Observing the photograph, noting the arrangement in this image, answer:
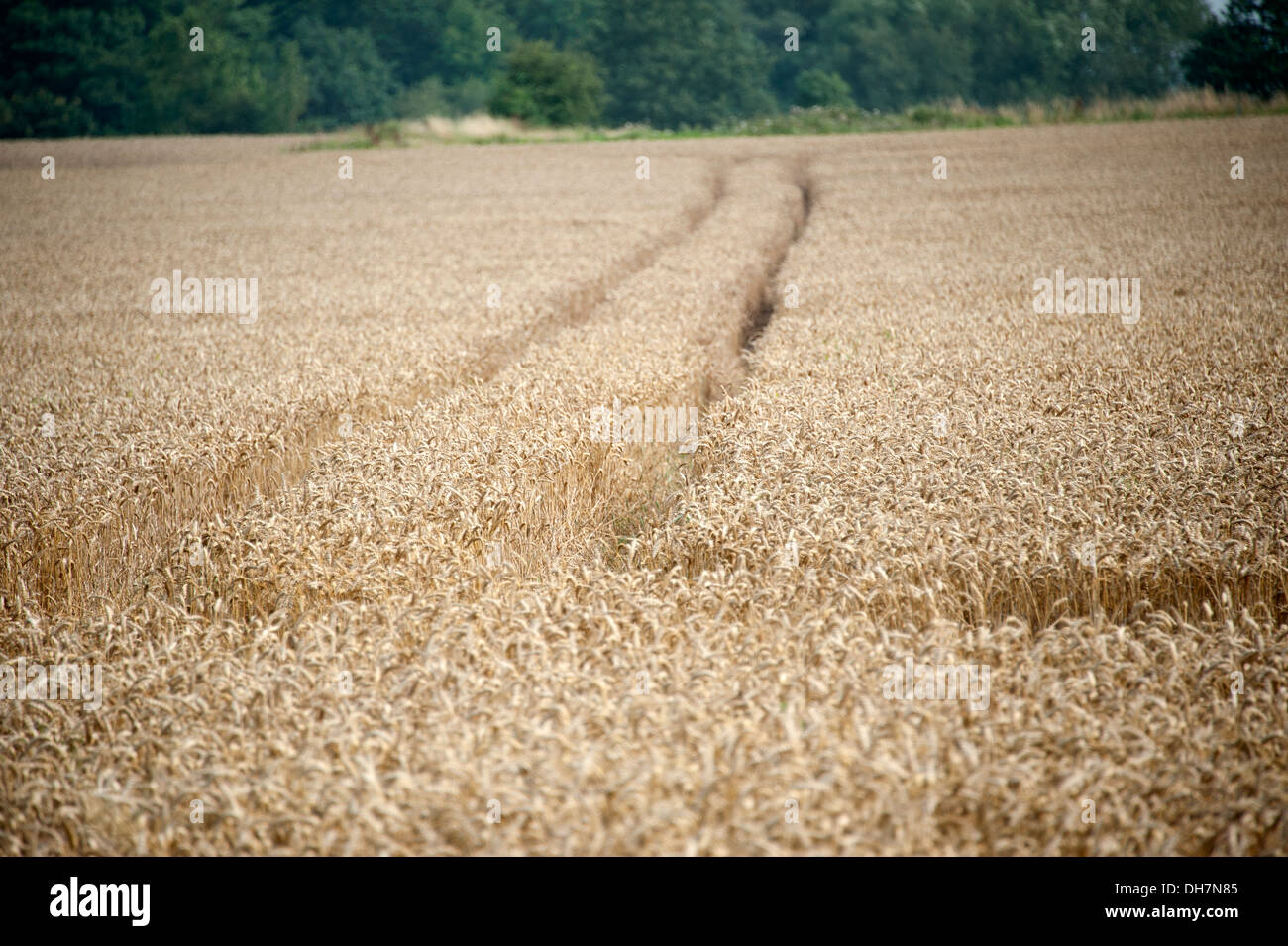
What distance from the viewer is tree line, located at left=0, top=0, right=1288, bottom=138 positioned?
61469mm

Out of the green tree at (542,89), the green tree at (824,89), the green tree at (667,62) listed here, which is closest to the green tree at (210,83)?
the green tree at (542,89)

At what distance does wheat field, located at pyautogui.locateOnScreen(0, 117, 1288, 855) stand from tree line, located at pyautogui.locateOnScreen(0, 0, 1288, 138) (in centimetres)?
5319

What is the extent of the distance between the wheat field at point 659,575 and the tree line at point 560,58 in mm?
53193

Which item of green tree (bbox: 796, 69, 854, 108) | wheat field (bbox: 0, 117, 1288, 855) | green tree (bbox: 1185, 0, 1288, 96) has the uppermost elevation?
green tree (bbox: 796, 69, 854, 108)

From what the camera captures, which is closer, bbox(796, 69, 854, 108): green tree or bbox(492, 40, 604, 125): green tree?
bbox(492, 40, 604, 125): green tree

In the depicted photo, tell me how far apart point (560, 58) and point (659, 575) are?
65168mm

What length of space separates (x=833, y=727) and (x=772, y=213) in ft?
72.9

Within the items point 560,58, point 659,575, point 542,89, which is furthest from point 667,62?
point 659,575

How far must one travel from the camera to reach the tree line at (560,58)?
6147cm

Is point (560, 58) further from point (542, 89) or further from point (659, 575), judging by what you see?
point (659, 575)

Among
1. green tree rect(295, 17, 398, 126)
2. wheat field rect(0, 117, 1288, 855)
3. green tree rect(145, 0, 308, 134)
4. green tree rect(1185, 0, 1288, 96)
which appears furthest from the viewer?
green tree rect(295, 17, 398, 126)

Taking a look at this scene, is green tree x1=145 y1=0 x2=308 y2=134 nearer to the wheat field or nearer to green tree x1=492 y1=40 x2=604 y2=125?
green tree x1=492 y1=40 x2=604 y2=125

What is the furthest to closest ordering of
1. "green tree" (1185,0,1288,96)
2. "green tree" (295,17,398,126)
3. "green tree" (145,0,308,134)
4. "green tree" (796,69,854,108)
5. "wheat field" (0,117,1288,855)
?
"green tree" (295,17,398,126)
"green tree" (796,69,854,108)
"green tree" (145,0,308,134)
"green tree" (1185,0,1288,96)
"wheat field" (0,117,1288,855)

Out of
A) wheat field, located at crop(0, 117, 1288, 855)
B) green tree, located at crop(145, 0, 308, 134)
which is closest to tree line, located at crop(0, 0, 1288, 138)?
green tree, located at crop(145, 0, 308, 134)
